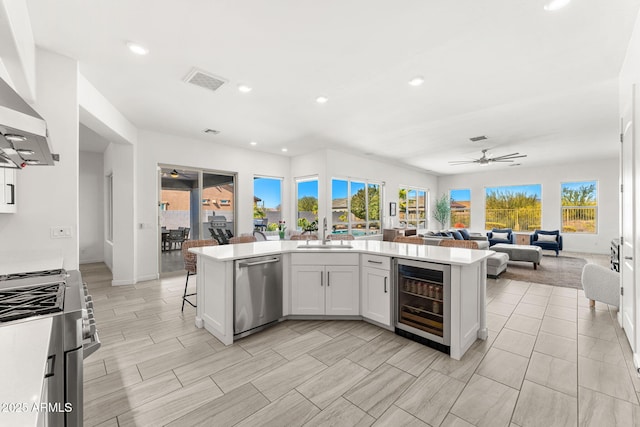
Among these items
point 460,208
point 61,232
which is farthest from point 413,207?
point 61,232

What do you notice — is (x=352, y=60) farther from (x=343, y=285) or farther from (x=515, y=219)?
(x=515, y=219)

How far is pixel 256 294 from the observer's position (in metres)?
2.79

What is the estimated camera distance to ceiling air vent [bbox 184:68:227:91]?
10.1 feet

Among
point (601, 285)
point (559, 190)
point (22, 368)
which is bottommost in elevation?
point (601, 285)

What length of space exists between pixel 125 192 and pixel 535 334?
6.32 meters

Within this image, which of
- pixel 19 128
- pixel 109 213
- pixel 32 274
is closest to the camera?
pixel 19 128

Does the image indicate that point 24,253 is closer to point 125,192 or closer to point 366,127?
point 125,192

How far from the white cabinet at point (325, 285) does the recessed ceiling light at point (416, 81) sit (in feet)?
7.28

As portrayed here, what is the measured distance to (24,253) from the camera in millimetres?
2334

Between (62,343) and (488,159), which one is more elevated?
(488,159)

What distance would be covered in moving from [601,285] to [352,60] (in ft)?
13.3

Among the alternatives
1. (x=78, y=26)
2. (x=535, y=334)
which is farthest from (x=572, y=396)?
(x=78, y=26)

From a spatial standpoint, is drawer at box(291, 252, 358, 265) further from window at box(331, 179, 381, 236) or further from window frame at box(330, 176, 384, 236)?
window at box(331, 179, 381, 236)

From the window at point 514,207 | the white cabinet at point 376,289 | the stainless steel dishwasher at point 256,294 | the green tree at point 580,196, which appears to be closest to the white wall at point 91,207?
the stainless steel dishwasher at point 256,294
